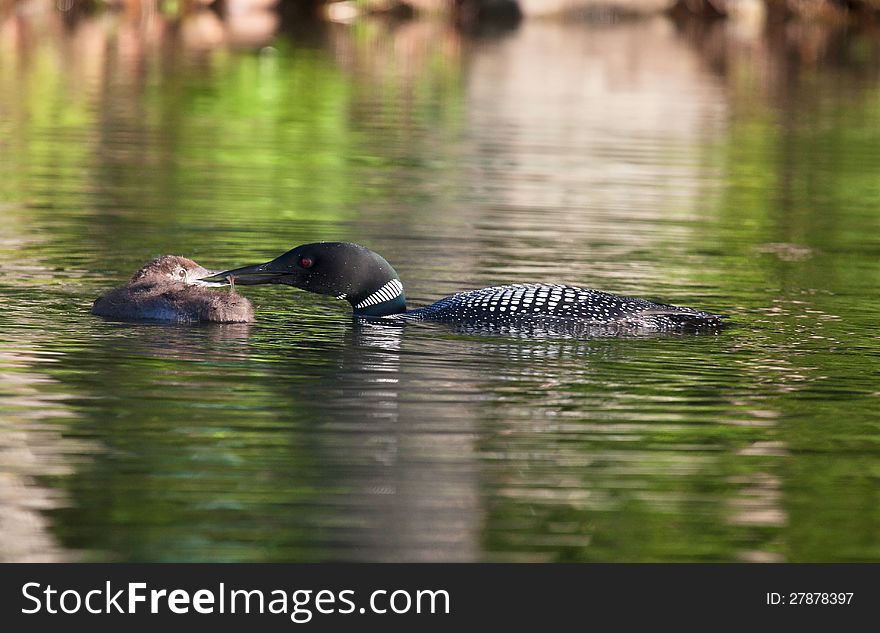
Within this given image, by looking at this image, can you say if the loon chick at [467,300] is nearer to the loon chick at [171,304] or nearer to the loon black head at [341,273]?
the loon black head at [341,273]

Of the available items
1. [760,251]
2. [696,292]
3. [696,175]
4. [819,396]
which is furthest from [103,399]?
[696,175]

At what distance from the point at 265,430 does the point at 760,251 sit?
6.03 m

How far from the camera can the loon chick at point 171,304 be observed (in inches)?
339

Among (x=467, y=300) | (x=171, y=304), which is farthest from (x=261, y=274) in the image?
(x=467, y=300)

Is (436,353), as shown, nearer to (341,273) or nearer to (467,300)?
(467,300)

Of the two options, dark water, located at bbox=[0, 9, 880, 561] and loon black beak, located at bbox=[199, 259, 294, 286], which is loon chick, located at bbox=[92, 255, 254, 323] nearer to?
dark water, located at bbox=[0, 9, 880, 561]

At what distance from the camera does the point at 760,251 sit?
11.9 meters

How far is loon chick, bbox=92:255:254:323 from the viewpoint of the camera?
8.62 m

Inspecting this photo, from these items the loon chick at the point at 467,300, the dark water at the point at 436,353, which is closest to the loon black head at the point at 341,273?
the loon chick at the point at 467,300

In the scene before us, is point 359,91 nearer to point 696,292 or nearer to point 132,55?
point 132,55

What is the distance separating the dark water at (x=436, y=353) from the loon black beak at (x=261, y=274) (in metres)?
0.20

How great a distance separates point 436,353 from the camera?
8.08 meters
